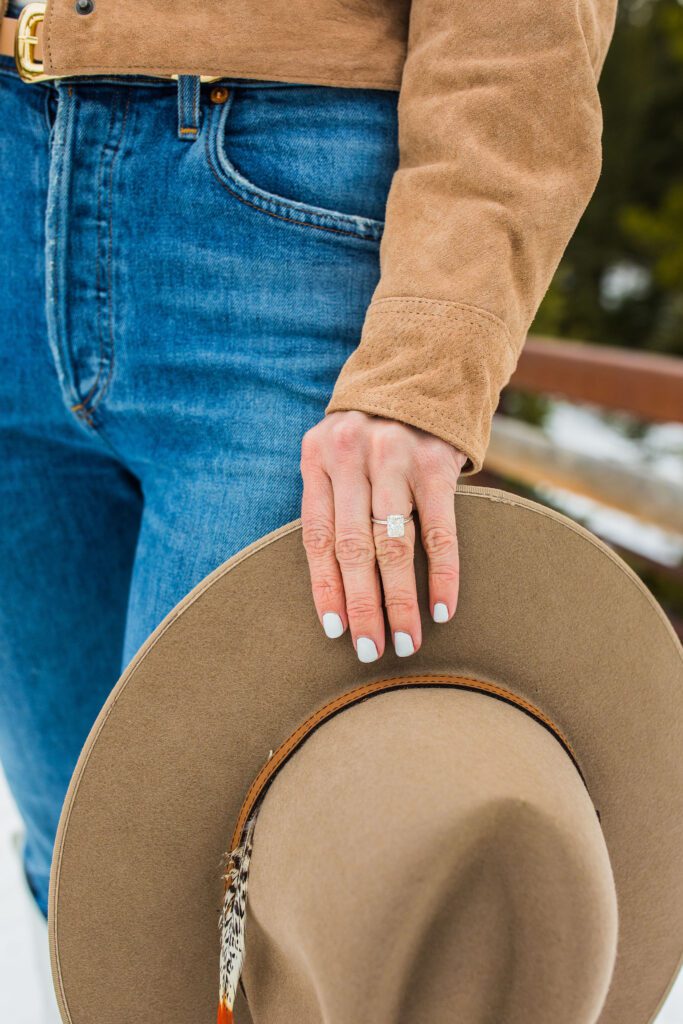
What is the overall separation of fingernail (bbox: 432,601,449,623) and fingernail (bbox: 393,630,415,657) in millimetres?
30

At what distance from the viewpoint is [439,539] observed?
0.71 meters

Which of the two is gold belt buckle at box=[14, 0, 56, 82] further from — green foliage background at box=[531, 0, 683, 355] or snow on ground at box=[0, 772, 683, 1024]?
green foliage background at box=[531, 0, 683, 355]

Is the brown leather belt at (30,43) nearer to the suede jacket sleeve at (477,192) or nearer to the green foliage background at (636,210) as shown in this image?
the suede jacket sleeve at (477,192)

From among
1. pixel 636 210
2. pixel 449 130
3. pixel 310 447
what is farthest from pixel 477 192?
pixel 636 210

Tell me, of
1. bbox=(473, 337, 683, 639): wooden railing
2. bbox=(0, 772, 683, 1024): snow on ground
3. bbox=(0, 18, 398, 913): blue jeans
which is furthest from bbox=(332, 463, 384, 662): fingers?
bbox=(473, 337, 683, 639): wooden railing

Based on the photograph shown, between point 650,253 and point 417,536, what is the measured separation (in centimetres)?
1095

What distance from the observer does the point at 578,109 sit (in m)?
0.78

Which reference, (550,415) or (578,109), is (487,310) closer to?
(578,109)

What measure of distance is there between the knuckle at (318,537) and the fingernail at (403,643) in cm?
9

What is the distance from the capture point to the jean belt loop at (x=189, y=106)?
2.63 ft

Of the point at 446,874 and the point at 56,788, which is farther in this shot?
the point at 56,788

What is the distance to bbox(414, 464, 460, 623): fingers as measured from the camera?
2.32 feet

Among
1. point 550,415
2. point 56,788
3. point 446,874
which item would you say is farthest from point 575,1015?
point 550,415

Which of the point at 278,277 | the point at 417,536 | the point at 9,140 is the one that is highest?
the point at 9,140
